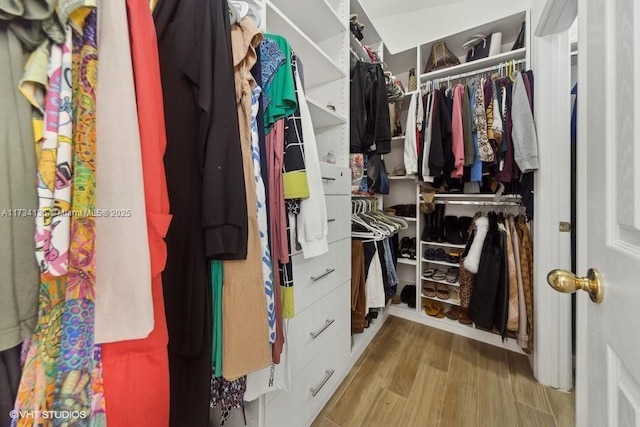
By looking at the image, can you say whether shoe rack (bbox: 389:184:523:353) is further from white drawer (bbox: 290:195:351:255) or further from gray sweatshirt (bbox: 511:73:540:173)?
white drawer (bbox: 290:195:351:255)

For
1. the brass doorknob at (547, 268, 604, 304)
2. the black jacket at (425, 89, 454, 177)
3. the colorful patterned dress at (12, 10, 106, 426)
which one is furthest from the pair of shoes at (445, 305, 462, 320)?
the colorful patterned dress at (12, 10, 106, 426)

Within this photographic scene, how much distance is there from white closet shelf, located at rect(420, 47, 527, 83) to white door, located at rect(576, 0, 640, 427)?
1404 millimetres

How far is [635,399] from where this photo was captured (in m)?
0.30

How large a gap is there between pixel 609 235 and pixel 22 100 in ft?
3.09

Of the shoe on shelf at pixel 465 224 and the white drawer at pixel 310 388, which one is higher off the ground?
the shoe on shelf at pixel 465 224

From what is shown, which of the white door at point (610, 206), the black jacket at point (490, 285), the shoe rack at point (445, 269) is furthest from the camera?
the shoe rack at point (445, 269)

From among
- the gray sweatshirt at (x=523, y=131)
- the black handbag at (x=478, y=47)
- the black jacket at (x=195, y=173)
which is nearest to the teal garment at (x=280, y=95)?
the black jacket at (x=195, y=173)

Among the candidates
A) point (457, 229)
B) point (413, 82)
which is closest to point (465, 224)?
point (457, 229)

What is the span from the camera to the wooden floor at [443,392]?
110 centimetres

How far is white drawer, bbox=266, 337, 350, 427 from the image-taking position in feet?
2.90

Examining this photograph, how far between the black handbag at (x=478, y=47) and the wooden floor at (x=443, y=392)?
6.99 ft

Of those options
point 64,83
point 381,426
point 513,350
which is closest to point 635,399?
point 64,83

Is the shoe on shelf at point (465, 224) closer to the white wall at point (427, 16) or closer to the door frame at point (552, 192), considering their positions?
the door frame at point (552, 192)

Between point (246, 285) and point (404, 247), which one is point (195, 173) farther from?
point (404, 247)
